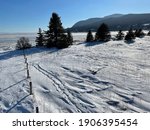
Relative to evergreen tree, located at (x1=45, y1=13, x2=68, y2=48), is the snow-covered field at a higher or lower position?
lower

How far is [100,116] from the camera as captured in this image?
7395 millimetres

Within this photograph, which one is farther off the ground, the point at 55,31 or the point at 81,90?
the point at 55,31

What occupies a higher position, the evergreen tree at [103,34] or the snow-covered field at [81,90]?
the evergreen tree at [103,34]

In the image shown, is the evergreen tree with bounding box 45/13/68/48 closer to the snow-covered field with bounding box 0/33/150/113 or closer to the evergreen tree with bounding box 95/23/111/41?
Answer: the evergreen tree with bounding box 95/23/111/41

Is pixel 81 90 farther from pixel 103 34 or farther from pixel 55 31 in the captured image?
pixel 103 34

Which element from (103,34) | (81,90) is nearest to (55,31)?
(103,34)

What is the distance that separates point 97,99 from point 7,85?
755cm

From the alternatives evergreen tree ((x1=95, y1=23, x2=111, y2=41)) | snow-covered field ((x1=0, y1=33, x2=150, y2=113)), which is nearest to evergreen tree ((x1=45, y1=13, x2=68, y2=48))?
evergreen tree ((x1=95, y1=23, x2=111, y2=41))

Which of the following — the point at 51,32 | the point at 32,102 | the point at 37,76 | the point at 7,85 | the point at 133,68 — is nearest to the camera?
the point at 32,102

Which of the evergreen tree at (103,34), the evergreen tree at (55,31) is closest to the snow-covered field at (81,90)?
the evergreen tree at (55,31)

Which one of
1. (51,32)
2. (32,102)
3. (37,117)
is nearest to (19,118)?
(37,117)

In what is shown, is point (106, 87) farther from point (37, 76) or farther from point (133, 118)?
point (37, 76)

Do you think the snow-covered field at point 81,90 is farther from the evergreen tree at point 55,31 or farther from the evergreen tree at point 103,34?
the evergreen tree at point 103,34

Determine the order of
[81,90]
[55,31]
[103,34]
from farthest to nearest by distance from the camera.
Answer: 1. [103,34]
2. [55,31]
3. [81,90]
